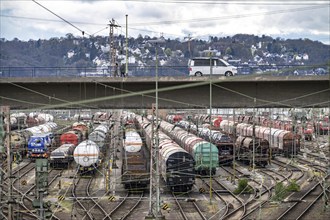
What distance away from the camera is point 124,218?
25.3m

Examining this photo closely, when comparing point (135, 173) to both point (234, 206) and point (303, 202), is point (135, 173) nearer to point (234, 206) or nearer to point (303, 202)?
point (234, 206)

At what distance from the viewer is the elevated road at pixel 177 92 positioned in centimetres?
2661

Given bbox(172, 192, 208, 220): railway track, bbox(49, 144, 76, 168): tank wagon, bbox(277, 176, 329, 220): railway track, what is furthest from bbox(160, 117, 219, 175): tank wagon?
bbox(49, 144, 76, 168): tank wagon

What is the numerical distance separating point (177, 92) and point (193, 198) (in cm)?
661

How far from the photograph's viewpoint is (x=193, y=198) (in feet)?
99.9

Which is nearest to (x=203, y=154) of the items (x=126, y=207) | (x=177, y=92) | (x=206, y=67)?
(x=206, y=67)

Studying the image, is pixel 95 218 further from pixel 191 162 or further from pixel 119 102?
pixel 191 162

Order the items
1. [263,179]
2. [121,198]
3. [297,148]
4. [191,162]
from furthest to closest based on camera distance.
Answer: [297,148], [263,179], [191,162], [121,198]

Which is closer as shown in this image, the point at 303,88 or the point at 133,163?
the point at 303,88

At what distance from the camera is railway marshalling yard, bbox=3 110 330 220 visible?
26312 mm

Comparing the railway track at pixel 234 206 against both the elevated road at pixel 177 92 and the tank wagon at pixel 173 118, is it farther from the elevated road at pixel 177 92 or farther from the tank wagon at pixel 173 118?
the tank wagon at pixel 173 118

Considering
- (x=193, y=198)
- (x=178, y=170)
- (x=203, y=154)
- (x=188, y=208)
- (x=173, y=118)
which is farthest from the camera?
(x=173, y=118)

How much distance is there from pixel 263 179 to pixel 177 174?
8.54 m

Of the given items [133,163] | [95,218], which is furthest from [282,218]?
[133,163]
